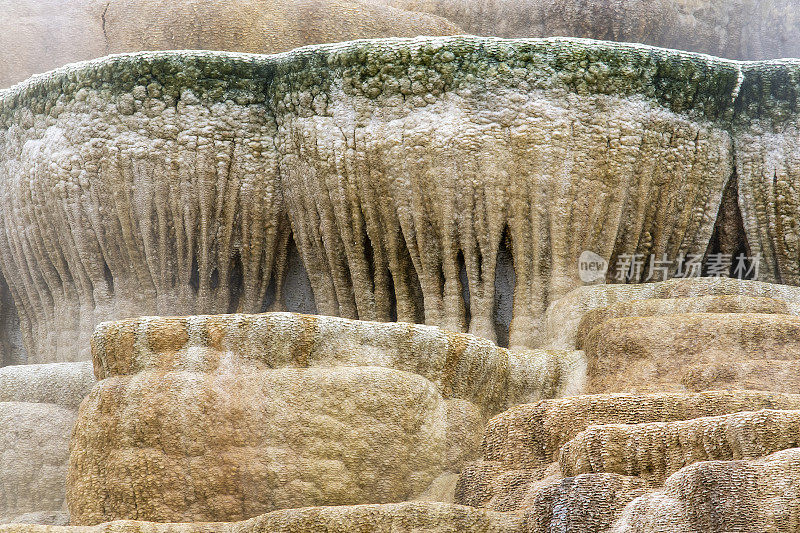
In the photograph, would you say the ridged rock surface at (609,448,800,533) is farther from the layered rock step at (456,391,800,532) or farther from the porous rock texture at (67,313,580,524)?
the porous rock texture at (67,313,580,524)

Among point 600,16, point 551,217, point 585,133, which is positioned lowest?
point 551,217

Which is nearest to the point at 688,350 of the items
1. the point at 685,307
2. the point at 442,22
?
the point at 685,307

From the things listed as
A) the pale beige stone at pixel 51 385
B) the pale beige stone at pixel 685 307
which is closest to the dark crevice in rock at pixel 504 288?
the pale beige stone at pixel 685 307

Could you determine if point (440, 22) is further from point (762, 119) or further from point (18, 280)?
point (18, 280)

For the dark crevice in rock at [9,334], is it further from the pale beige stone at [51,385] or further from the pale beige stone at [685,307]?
the pale beige stone at [685,307]

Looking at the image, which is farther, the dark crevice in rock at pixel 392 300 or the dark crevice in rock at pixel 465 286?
the dark crevice in rock at pixel 392 300

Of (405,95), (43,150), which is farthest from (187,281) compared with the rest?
(405,95)

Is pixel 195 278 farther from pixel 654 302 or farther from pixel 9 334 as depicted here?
pixel 654 302
